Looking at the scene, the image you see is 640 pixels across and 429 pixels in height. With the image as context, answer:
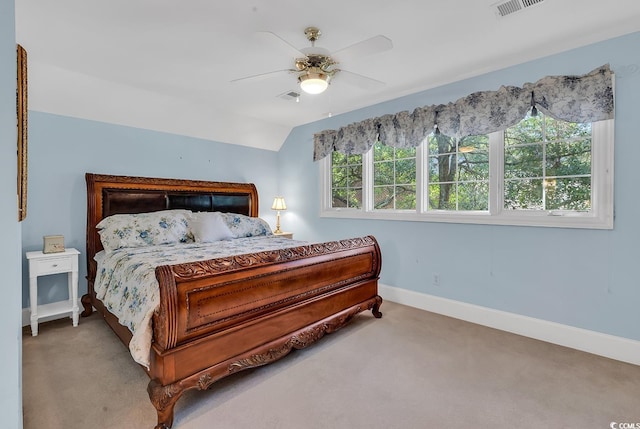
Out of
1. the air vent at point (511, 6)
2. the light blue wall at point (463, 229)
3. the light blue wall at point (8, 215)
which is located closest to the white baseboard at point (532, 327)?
the light blue wall at point (463, 229)

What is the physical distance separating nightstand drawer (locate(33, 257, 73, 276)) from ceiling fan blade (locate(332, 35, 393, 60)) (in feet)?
10.3

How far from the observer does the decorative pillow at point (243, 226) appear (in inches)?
158

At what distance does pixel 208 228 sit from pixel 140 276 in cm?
146

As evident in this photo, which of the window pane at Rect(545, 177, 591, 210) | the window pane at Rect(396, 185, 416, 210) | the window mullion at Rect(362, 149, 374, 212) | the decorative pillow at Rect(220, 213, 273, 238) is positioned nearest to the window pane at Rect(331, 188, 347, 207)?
the window mullion at Rect(362, 149, 374, 212)

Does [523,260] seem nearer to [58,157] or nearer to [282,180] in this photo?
[282,180]

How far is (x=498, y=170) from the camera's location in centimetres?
310

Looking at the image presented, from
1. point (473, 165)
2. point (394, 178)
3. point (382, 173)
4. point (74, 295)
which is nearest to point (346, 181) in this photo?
point (382, 173)

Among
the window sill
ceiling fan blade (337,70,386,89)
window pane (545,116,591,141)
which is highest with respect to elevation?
ceiling fan blade (337,70,386,89)

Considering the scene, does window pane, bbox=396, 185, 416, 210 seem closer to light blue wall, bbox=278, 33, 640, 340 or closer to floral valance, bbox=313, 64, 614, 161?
light blue wall, bbox=278, 33, 640, 340

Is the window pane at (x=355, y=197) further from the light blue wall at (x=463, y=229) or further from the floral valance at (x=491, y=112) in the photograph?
the floral valance at (x=491, y=112)

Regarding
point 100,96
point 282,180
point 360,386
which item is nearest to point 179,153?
point 100,96

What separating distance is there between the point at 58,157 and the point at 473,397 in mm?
4378

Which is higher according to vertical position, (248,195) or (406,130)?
(406,130)

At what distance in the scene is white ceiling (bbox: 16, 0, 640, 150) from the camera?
2.10m
